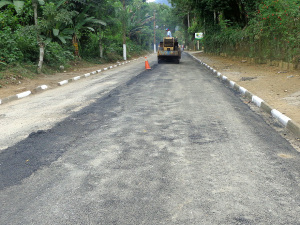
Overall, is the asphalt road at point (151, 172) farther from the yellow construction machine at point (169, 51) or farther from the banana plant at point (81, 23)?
the yellow construction machine at point (169, 51)

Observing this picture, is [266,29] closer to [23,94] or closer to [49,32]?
[23,94]

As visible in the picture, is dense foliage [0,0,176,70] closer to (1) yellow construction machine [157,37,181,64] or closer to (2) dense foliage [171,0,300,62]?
(1) yellow construction machine [157,37,181,64]

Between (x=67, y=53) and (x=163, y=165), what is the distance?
17.1 m

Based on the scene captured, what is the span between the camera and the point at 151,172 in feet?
11.2

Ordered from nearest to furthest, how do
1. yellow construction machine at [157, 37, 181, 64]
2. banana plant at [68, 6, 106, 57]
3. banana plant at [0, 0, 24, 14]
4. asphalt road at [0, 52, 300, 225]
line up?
asphalt road at [0, 52, 300, 225] → banana plant at [0, 0, 24, 14] → banana plant at [68, 6, 106, 57] → yellow construction machine at [157, 37, 181, 64]

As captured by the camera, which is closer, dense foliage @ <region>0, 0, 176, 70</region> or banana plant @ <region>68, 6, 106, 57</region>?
dense foliage @ <region>0, 0, 176, 70</region>

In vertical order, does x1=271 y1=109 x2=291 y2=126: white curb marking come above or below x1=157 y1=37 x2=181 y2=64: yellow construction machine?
below

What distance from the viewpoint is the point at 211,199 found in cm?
281

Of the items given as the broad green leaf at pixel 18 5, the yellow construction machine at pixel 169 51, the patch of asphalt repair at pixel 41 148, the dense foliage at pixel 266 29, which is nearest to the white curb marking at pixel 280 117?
the patch of asphalt repair at pixel 41 148

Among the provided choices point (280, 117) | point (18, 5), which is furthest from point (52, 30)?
point (280, 117)

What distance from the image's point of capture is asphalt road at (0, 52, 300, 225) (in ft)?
8.52

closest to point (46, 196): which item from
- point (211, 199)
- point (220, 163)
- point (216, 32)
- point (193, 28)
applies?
point (211, 199)

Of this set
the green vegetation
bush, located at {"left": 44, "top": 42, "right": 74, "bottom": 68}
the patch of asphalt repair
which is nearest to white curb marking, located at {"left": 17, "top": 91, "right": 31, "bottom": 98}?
the green vegetation

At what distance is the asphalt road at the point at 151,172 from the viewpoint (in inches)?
102
